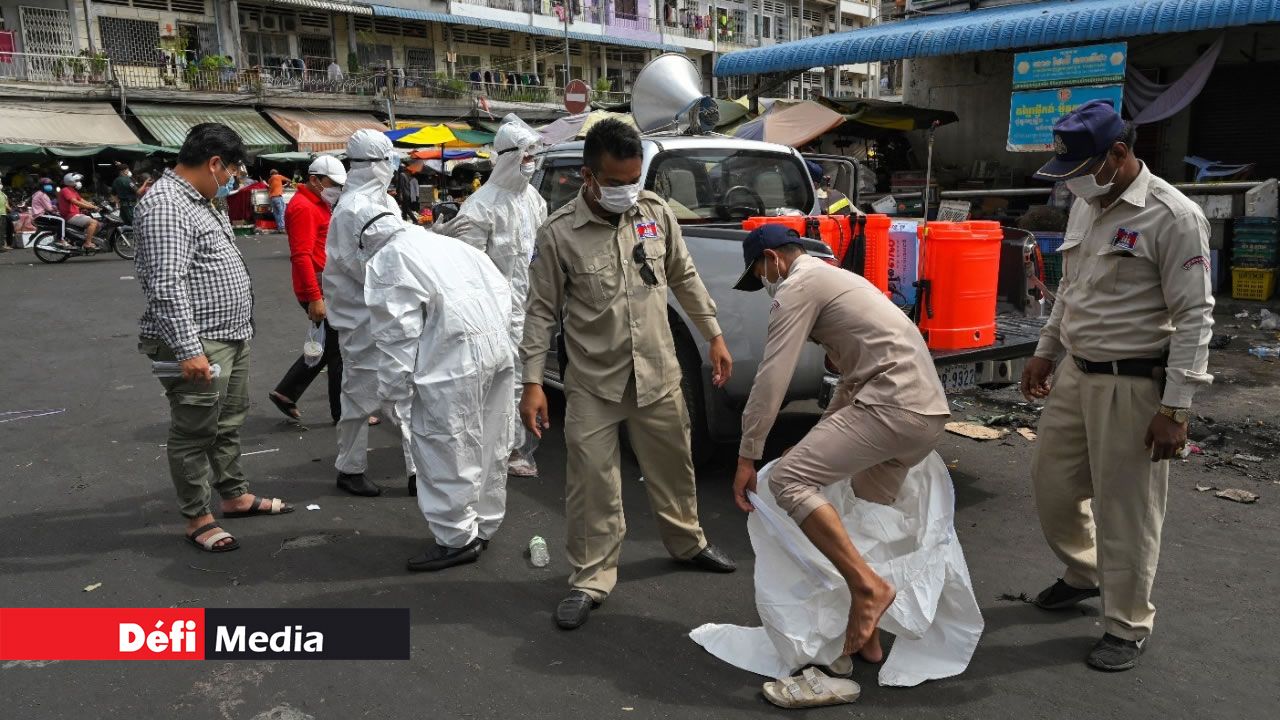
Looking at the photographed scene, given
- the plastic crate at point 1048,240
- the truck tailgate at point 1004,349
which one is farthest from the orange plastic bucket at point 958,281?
the plastic crate at point 1048,240

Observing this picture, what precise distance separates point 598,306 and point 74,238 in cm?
1815

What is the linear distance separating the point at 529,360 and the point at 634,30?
45692 mm

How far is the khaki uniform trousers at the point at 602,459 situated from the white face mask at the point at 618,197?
0.69m

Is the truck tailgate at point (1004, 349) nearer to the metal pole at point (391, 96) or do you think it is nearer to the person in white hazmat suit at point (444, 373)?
the person in white hazmat suit at point (444, 373)

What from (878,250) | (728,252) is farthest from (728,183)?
(878,250)

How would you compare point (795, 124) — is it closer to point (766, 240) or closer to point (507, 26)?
point (766, 240)

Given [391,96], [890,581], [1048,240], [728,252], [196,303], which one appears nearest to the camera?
[890,581]

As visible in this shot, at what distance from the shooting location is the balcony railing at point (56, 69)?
26938 mm

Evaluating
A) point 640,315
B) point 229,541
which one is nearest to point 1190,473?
point 640,315

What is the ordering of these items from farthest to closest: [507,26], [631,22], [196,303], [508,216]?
1. [631,22]
2. [507,26]
3. [508,216]
4. [196,303]

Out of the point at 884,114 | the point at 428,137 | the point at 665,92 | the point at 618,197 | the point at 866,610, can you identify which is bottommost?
the point at 866,610

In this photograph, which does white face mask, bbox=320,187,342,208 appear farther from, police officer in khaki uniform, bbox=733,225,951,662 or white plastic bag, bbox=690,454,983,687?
white plastic bag, bbox=690,454,983,687

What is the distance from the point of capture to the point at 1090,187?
3.22 meters

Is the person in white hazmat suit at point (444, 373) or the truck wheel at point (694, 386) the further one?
the truck wheel at point (694, 386)
